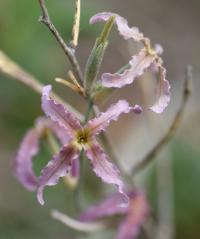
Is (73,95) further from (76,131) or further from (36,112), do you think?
(76,131)

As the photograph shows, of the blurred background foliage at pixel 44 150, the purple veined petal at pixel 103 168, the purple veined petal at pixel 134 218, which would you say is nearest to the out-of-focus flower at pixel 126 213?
the purple veined petal at pixel 134 218

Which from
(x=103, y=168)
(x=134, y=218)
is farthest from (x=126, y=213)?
(x=103, y=168)

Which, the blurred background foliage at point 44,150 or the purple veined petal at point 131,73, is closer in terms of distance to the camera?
the purple veined petal at point 131,73

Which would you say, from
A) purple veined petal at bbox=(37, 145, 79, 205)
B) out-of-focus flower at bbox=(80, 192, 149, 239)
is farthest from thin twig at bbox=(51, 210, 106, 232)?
purple veined petal at bbox=(37, 145, 79, 205)

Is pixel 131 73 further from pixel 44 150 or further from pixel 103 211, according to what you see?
pixel 44 150

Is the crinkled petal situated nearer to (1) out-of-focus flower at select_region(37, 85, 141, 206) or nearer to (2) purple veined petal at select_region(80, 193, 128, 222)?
(1) out-of-focus flower at select_region(37, 85, 141, 206)

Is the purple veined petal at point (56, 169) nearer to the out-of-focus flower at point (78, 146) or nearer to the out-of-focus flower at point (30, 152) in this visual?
the out-of-focus flower at point (78, 146)

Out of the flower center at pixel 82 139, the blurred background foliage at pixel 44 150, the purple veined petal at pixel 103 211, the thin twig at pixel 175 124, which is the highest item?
the blurred background foliage at pixel 44 150
